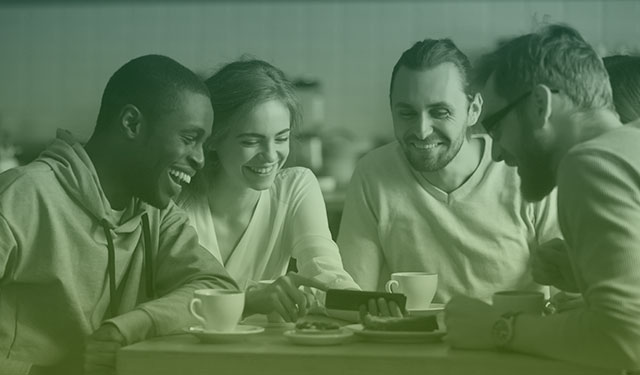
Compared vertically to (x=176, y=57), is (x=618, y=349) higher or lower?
lower

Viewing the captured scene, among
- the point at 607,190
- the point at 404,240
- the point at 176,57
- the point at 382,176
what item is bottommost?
the point at 404,240

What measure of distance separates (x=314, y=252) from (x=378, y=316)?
1.79 feet

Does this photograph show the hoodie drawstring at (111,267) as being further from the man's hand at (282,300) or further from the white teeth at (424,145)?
the white teeth at (424,145)

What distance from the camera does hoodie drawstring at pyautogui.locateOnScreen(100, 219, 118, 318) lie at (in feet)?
7.33

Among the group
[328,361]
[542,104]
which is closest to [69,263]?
[328,361]

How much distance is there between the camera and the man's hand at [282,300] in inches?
82.2

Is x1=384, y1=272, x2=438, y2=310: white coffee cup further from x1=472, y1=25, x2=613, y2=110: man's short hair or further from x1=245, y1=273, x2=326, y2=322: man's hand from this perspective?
x1=472, y1=25, x2=613, y2=110: man's short hair

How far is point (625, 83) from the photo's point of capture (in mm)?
2322

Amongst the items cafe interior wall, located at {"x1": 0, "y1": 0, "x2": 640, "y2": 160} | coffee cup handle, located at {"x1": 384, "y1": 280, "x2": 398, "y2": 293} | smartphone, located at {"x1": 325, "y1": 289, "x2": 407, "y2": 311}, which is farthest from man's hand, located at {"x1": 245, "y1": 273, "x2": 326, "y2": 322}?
cafe interior wall, located at {"x1": 0, "y1": 0, "x2": 640, "y2": 160}

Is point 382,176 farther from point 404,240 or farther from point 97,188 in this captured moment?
point 97,188

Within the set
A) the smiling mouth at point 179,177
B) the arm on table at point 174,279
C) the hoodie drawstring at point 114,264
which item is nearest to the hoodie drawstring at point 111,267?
the hoodie drawstring at point 114,264

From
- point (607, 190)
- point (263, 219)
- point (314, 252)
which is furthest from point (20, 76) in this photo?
point (607, 190)

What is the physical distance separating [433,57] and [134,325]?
1.05 m

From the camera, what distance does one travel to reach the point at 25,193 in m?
2.19
